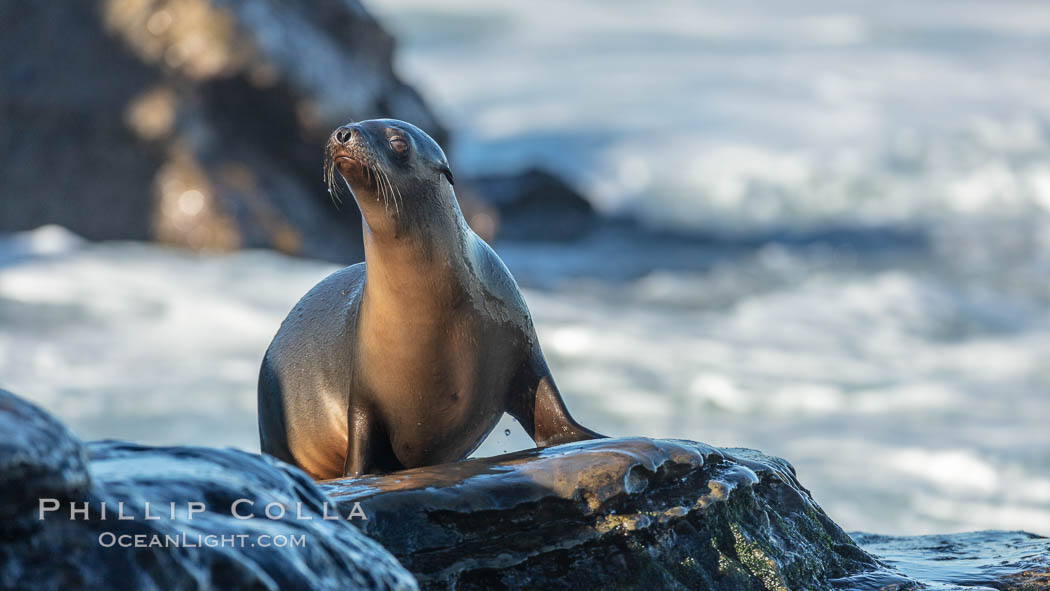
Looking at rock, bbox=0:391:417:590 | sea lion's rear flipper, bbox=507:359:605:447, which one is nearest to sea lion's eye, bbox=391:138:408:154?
sea lion's rear flipper, bbox=507:359:605:447

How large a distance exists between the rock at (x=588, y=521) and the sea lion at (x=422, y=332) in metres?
0.57

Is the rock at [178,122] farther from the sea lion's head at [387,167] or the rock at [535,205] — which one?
the sea lion's head at [387,167]

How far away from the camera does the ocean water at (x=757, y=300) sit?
39.3ft

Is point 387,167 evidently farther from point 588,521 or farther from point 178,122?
point 178,122

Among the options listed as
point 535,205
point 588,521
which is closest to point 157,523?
point 588,521

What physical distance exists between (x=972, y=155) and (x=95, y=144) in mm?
16682

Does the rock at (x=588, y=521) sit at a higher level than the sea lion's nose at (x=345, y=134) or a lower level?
lower

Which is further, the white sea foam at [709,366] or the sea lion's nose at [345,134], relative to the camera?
the white sea foam at [709,366]

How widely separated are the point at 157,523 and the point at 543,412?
2223 mm

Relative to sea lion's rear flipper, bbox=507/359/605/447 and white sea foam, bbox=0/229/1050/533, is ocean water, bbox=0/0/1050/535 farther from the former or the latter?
sea lion's rear flipper, bbox=507/359/605/447

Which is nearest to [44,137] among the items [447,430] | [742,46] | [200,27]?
[200,27]

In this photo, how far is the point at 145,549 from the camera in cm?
264

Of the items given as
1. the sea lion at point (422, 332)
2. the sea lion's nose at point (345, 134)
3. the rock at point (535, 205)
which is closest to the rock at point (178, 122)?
the rock at point (535, 205)

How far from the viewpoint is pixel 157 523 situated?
2709mm
